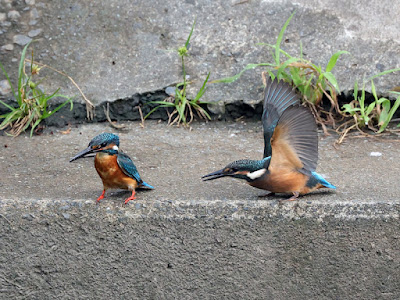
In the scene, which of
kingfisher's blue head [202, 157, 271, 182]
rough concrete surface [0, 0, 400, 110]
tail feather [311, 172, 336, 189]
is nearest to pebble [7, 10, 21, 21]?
rough concrete surface [0, 0, 400, 110]

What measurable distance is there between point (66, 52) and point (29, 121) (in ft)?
1.85

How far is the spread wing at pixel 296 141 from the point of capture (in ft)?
7.83

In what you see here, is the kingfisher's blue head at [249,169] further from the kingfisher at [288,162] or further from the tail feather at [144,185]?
the tail feather at [144,185]

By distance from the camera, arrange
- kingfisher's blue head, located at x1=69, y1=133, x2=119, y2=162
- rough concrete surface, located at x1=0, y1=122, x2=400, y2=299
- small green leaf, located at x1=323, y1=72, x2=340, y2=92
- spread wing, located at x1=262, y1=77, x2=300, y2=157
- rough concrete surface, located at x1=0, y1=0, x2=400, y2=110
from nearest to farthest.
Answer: kingfisher's blue head, located at x1=69, y1=133, x2=119, y2=162, rough concrete surface, located at x1=0, y1=122, x2=400, y2=299, spread wing, located at x1=262, y1=77, x2=300, y2=157, small green leaf, located at x1=323, y1=72, x2=340, y2=92, rough concrete surface, located at x1=0, y1=0, x2=400, y2=110

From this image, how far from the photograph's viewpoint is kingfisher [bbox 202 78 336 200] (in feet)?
7.87

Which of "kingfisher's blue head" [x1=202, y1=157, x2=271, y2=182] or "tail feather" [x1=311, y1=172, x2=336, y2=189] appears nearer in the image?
"kingfisher's blue head" [x1=202, y1=157, x2=271, y2=182]

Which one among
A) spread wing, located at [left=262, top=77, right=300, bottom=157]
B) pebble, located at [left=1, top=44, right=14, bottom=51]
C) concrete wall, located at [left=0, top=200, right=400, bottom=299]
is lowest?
concrete wall, located at [left=0, top=200, right=400, bottom=299]

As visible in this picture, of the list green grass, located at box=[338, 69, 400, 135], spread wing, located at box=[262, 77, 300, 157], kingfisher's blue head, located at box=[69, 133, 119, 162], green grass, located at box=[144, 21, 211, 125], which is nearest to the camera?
kingfisher's blue head, located at box=[69, 133, 119, 162]

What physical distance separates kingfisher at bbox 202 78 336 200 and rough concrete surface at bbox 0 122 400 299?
9 centimetres

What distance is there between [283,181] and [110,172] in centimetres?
72

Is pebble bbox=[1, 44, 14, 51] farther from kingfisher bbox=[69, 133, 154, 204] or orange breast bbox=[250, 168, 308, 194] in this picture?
orange breast bbox=[250, 168, 308, 194]

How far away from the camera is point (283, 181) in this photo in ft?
8.11

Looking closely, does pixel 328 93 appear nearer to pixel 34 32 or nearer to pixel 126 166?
pixel 126 166

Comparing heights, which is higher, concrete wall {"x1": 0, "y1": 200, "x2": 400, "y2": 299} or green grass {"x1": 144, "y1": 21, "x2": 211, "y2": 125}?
green grass {"x1": 144, "y1": 21, "x2": 211, "y2": 125}
